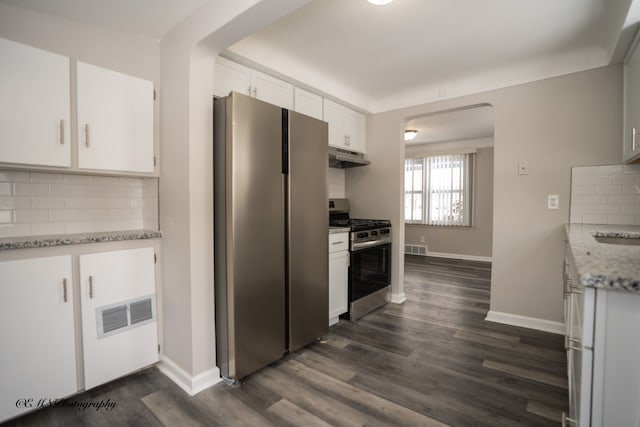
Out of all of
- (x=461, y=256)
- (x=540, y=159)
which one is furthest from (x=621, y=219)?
(x=461, y=256)

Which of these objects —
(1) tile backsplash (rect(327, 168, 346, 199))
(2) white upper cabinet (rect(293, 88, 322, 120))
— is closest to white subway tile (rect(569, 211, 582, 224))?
(1) tile backsplash (rect(327, 168, 346, 199))

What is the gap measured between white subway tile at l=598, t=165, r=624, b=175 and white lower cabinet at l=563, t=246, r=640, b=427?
2.36 meters

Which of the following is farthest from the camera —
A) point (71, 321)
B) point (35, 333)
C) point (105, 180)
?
point (105, 180)

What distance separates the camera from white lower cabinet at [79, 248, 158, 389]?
1.85 m

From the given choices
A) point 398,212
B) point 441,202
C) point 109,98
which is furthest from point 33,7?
point 441,202

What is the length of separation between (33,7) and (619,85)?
13.4 feet

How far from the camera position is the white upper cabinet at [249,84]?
2.26 metres

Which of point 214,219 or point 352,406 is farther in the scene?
point 214,219

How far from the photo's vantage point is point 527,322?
2906mm

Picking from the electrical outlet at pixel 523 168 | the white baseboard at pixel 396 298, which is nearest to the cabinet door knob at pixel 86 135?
the white baseboard at pixel 396 298

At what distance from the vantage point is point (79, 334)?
183 centimetres

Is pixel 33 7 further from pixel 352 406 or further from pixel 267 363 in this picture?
pixel 352 406

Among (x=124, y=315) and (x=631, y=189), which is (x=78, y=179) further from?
(x=631, y=189)

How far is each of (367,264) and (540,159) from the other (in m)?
1.86
